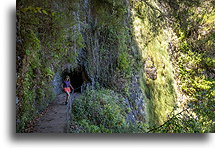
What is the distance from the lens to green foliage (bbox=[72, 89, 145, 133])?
3.40 metres

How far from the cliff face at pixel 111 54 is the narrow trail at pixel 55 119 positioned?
0.16 meters

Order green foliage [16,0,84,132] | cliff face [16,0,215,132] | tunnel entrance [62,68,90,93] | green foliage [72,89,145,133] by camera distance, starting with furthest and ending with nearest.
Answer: tunnel entrance [62,68,90,93] < green foliage [72,89,145,133] < cliff face [16,0,215,132] < green foliage [16,0,84,132]

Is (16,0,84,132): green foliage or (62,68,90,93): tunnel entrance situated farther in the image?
(62,68,90,93): tunnel entrance

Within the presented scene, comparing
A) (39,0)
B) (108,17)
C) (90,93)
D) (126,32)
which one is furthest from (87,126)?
(126,32)

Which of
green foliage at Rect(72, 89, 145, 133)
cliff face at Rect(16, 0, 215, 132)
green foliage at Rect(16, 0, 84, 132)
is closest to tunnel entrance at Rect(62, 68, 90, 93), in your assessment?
cliff face at Rect(16, 0, 215, 132)

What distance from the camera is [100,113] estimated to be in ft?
13.3

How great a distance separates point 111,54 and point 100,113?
7.38 ft

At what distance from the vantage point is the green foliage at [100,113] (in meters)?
3.40

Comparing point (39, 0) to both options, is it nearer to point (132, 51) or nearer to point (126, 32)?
point (126, 32)

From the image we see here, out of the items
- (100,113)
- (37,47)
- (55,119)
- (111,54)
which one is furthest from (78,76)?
(37,47)

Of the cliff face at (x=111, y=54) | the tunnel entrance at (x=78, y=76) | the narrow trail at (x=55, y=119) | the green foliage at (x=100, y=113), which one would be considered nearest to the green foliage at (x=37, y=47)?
the cliff face at (x=111, y=54)

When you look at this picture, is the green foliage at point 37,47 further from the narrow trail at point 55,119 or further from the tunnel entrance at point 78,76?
the tunnel entrance at point 78,76

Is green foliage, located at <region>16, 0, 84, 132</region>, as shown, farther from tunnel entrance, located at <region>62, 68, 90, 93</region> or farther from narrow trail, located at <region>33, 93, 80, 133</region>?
A: tunnel entrance, located at <region>62, 68, 90, 93</region>

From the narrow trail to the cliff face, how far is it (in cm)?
16
